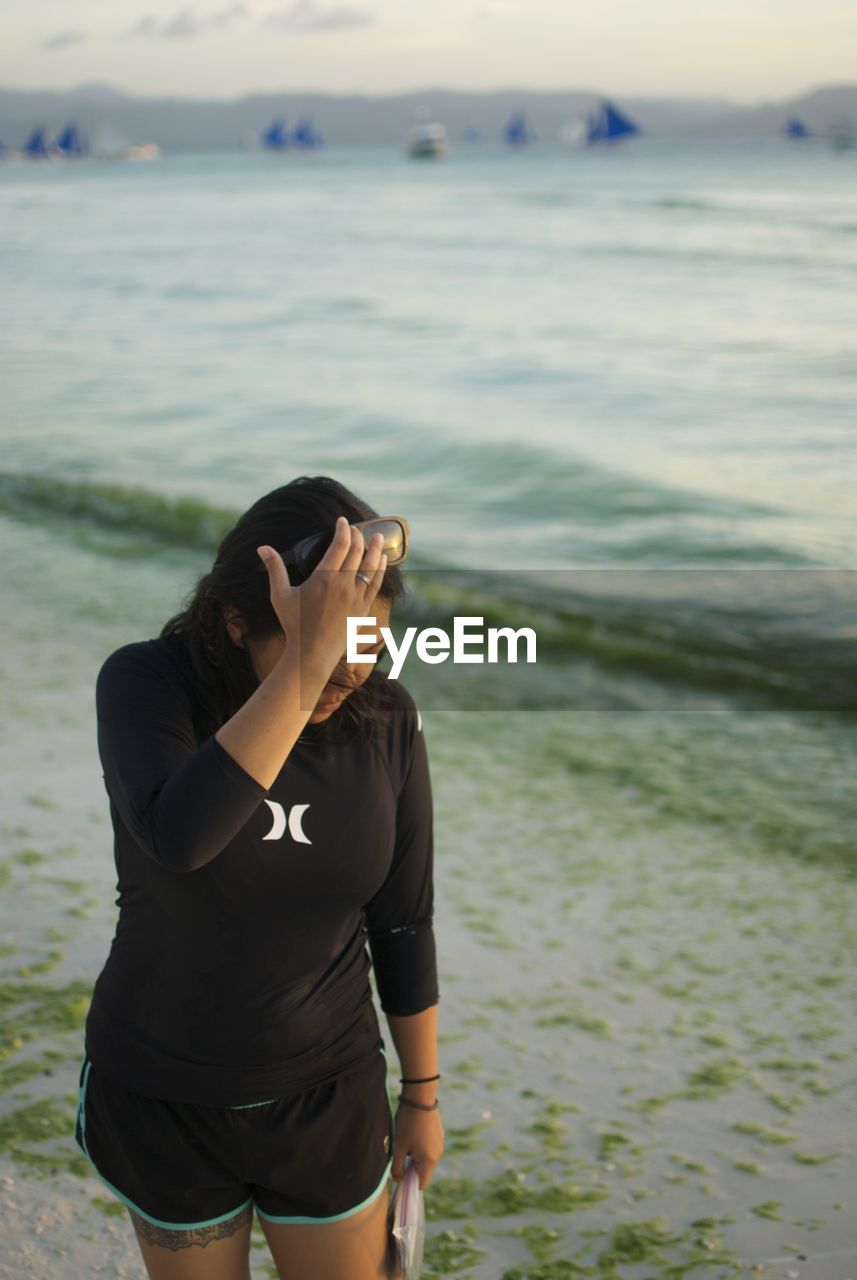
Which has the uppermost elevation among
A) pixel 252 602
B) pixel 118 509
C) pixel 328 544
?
pixel 328 544

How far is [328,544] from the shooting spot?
1979 mm

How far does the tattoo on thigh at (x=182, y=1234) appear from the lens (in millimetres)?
2150

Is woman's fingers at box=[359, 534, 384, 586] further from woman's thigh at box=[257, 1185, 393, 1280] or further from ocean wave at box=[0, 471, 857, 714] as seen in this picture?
ocean wave at box=[0, 471, 857, 714]

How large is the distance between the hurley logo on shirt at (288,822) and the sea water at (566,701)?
1.55 meters

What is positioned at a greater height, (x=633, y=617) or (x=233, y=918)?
(x=233, y=918)

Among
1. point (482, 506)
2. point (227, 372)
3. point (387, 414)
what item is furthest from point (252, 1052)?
point (227, 372)

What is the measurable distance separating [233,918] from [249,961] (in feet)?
0.26

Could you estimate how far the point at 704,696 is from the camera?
8.30 metres

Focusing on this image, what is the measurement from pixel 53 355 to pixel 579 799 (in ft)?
62.9

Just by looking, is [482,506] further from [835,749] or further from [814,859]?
[814,859]

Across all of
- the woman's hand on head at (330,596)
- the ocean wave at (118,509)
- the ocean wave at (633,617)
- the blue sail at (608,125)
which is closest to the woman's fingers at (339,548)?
the woman's hand on head at (330,596)

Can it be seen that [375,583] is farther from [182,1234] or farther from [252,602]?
[182,1234]

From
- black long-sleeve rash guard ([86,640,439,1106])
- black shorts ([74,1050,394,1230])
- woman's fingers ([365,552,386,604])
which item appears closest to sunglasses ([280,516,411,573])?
woman's fingers ([365,552,386,604])

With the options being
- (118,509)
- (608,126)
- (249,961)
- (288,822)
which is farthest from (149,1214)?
(608,126)
